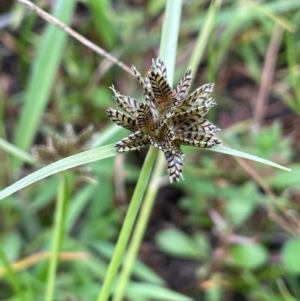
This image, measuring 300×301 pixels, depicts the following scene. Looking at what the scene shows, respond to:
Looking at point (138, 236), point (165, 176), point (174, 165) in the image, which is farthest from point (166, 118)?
point (165, 176)

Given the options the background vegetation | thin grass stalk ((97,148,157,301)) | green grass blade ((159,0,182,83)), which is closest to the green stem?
the background vegetation

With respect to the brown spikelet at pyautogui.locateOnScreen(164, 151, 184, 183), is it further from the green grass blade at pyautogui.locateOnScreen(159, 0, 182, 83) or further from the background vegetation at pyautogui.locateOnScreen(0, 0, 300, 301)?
the background vegetation at pyautogui.locateOnScreen(0, 0, 300, 301)

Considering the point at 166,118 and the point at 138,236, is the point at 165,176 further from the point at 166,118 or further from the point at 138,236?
the point at 166,118

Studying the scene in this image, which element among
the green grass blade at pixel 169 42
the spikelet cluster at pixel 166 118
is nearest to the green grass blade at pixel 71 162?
the spikelet cluster at pixel 166 118

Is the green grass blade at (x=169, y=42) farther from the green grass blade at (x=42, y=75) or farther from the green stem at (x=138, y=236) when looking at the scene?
the green grass blade at (x=42, y=75)

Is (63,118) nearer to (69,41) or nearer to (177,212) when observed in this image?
(69,41)

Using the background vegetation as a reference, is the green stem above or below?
below

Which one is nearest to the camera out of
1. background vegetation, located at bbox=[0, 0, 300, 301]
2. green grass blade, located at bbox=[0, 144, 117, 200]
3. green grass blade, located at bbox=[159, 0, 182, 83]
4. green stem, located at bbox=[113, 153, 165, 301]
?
green grass blade, located at bbox=[0, 144, 117, 200]

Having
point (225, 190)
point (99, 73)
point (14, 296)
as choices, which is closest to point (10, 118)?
point (99, 73)
